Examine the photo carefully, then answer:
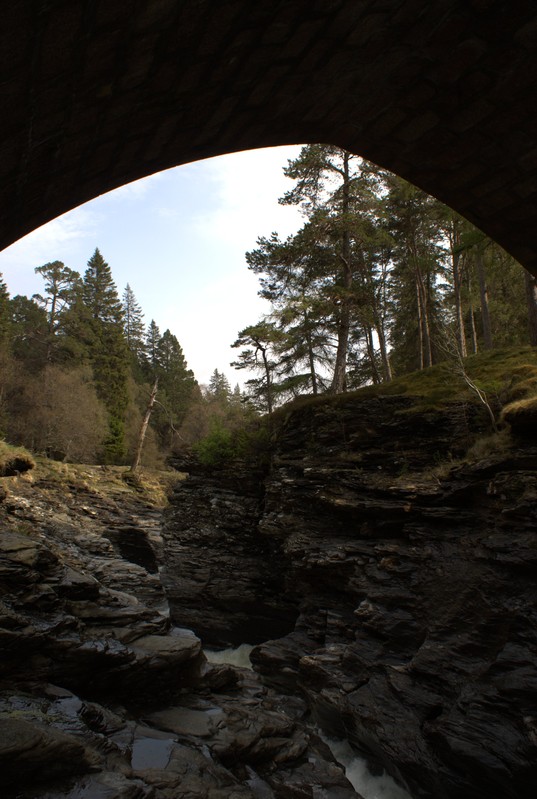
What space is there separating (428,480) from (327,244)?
40.4 feet

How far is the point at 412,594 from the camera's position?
945 centimetres

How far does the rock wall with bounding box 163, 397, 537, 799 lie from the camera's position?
23.8ft

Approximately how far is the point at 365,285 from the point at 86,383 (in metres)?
25.1

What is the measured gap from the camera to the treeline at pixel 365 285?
17141 millimetres

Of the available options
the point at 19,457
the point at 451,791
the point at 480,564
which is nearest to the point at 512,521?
the point at 480,564

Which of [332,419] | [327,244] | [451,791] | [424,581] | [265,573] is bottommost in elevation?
[451,791]

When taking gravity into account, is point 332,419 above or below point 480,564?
above

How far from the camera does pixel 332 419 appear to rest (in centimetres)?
1396

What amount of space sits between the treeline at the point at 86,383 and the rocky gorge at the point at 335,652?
30.6 feet

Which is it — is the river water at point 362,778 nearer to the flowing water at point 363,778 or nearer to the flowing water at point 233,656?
the flowing water at point 363,778

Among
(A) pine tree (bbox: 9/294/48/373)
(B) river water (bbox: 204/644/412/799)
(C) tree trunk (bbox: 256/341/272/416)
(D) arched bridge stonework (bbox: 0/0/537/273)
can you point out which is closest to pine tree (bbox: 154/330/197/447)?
(A) pine tree (bbox: 9/294/48/373)

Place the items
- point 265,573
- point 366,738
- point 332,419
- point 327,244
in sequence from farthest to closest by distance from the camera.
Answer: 1. point 327,244
2. point 265,573
3. point 332,419
4. point 366,738

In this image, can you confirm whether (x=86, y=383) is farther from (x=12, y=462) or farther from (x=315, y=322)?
(x=315, y=322)

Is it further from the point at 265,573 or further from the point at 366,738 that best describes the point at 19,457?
the point at 366,738
